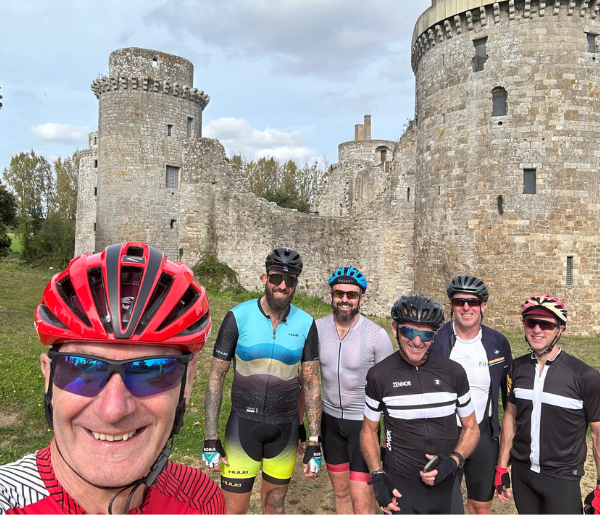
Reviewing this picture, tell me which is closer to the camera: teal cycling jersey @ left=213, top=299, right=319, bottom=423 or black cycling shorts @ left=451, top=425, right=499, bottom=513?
teal cycling jersey @ left=213, top=299, right=319, bottom=423

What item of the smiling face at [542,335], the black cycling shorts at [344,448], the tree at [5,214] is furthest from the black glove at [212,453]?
the tree at [5,214]

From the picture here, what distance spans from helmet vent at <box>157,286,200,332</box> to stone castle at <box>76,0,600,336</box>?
14169 millimetres

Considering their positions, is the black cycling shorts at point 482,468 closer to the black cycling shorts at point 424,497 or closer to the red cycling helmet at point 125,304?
the black cycling shorts at point 424,497

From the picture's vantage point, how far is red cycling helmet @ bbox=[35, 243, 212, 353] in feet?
5.85

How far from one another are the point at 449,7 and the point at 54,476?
1698cm

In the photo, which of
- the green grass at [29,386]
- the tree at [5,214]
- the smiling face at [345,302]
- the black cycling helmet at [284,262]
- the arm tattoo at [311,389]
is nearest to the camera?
the arm tattoo at [311,389]

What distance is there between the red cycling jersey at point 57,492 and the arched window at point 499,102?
15140 mm

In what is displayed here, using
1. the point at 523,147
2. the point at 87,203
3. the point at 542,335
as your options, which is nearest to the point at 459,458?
the point at 542,335

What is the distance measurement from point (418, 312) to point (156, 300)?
2254mm

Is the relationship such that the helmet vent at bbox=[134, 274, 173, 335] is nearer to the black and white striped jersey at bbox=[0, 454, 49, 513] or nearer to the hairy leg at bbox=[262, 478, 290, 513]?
the black and white striped jersey at bbox=[0, 454, 49, 513]

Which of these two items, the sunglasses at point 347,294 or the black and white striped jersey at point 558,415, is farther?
the sunglasses at point 347,294

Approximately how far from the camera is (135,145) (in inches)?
811

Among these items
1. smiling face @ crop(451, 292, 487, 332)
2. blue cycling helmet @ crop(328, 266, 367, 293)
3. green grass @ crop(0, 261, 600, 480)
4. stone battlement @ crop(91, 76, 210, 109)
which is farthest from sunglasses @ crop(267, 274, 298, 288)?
stone battlement @ crop(91, 76, 210, 109)

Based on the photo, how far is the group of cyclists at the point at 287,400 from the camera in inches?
66.7
